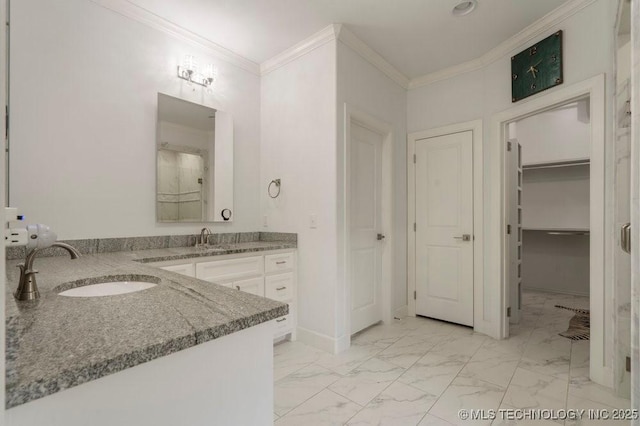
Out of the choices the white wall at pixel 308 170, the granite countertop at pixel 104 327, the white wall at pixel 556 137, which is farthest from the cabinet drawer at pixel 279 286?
the white wall at pixel 556 137

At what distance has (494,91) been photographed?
290 cm

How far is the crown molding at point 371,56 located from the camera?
260 cm

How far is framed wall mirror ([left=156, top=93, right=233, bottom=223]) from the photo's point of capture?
2451 mm

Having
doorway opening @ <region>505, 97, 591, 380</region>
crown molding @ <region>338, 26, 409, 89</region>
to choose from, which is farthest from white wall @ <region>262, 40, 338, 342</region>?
doorway opening @ <region>505, 97, 591, 380</region>

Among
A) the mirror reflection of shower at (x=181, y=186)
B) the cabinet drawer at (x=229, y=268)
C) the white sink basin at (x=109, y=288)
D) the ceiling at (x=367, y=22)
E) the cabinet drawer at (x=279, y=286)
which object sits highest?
the ceiling at (x=367, y=22)

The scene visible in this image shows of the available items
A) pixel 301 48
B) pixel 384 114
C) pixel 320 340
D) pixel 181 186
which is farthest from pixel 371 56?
pixel 320 340

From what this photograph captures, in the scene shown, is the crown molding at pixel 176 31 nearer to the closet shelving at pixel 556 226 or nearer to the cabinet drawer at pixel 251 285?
the cabinet drawer at pixel 251 285

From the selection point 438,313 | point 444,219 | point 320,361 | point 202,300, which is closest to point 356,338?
point 320,361

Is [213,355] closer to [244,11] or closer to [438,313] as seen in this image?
[244,11]

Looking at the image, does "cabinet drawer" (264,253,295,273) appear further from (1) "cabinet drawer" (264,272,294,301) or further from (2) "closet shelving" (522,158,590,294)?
(2) "closet shelving" (522,158,590,294)

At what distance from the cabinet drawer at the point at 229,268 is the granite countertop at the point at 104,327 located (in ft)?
3.49

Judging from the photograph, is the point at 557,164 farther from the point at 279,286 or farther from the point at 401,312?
the point at 279,286

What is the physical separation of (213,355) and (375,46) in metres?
2.98

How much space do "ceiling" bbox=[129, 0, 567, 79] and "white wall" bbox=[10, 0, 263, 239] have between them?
1.17ft
